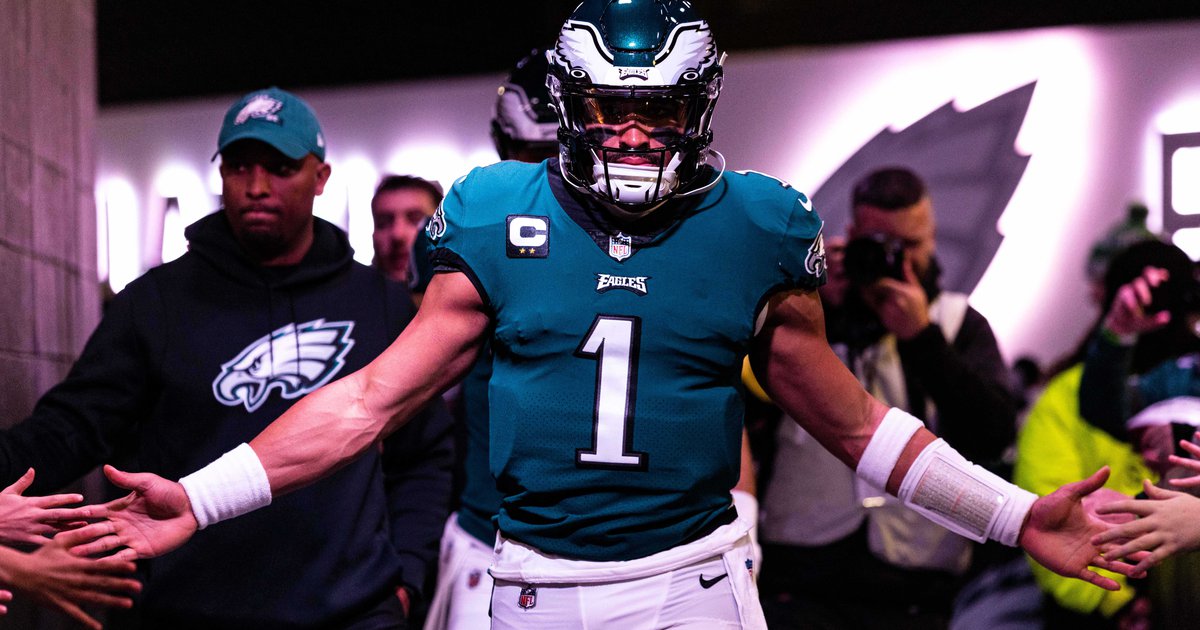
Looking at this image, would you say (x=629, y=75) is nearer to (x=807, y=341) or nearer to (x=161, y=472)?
(x=807, y=341)

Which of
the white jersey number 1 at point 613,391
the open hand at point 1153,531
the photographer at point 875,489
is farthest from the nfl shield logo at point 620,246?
the photographer at point 875,489

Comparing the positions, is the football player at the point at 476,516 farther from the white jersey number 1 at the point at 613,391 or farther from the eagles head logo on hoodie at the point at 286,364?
the white jersey number 1 at the point at 613,391

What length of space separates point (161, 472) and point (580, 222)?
128cm

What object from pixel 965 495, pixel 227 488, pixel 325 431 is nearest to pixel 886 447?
pixel 965 495

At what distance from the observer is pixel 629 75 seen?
6.93 ft

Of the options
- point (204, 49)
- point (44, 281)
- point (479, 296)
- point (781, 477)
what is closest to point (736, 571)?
point (479, 296)

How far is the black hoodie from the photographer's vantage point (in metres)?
2.71

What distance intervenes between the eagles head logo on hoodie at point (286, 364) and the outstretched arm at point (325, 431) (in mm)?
717

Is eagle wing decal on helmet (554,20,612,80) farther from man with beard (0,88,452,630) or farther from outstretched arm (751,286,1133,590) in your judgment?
man with beard (0,88,452,630)

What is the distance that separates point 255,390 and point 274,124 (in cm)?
67

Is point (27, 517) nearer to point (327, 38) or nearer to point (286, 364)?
point (286, 364)

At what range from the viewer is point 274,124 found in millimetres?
2996

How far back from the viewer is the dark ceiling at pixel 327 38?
6605 millimetres

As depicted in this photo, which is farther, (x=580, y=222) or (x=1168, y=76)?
(x=1168, y=76)
